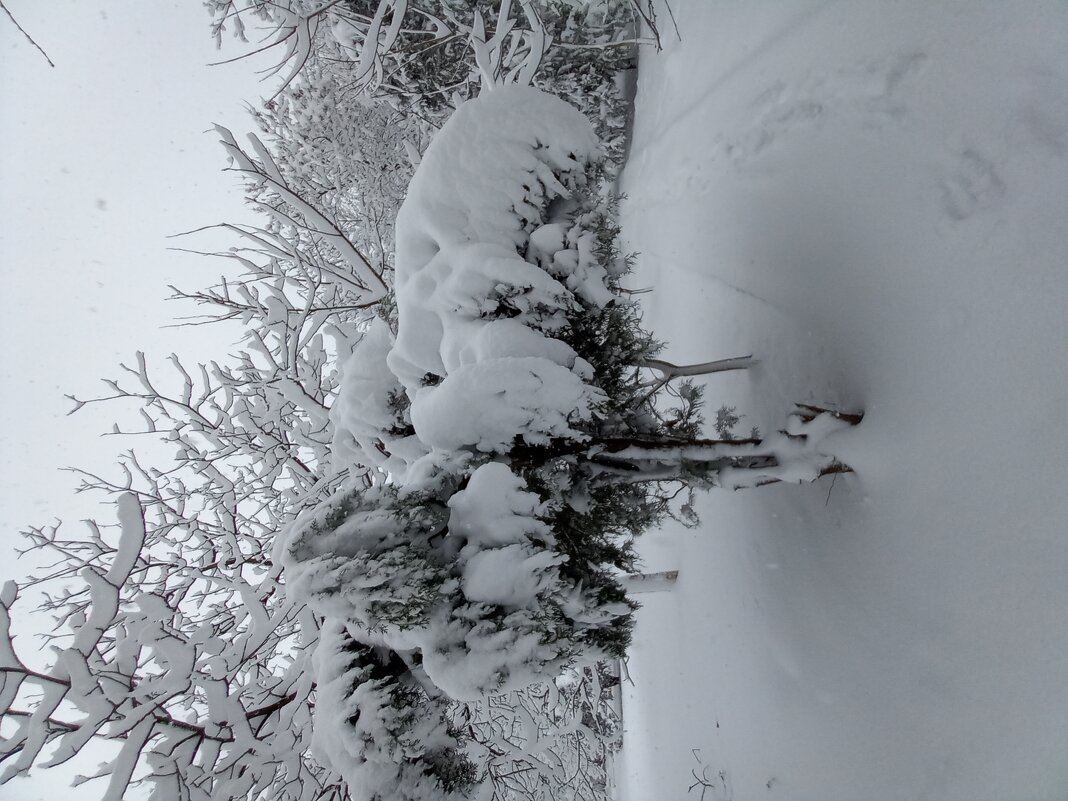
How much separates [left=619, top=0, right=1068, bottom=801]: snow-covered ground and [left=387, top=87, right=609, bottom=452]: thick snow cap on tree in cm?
188

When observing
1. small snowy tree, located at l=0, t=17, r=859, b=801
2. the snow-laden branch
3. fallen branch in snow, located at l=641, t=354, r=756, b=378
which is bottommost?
small snowy tree, located at l=0, t=17, r=859, b=801

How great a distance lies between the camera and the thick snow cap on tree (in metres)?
2.58

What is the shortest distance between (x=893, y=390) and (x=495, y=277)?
2483 mm

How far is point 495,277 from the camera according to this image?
8.57 ft

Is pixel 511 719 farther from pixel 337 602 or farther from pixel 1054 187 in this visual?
pixel 1054 187

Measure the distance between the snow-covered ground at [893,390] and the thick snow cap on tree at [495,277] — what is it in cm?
188

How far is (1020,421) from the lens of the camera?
2572mm

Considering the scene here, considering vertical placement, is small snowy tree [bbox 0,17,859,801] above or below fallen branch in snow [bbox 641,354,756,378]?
below

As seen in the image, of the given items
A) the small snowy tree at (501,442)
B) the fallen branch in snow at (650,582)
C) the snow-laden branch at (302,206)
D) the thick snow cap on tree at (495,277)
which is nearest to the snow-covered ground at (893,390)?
the fallen branch in snow at (650,582)

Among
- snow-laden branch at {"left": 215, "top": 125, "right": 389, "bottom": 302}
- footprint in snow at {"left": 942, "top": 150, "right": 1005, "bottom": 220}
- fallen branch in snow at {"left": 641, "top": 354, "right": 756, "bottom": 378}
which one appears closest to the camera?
footprint in snow at {"left": 942, "top": 150, "right": 1005, "bottom": 220}

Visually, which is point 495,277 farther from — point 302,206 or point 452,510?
point 302,206

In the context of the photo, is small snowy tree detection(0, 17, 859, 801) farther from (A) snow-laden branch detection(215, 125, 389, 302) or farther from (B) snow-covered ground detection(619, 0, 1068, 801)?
(B) snow-covered ground detection(619, 0, 1068, 801)

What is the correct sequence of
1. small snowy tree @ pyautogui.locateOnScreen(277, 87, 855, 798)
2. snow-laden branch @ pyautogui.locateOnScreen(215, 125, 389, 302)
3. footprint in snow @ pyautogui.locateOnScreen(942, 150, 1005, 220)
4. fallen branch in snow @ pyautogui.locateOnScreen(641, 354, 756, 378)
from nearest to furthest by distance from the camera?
small snowy tree @ pyautogui.locateOnScreen(277, 87, 855, 798), footprint in snow @ pyautogui.locateOnScreen(942, 150, 1005, 220), fallen branch in snow @ pyautogui.locateOnScreen(641, 354, 756, 378), snow-laden branch @ pyautogui.locateOnScreen(215, 125, 389, 302)

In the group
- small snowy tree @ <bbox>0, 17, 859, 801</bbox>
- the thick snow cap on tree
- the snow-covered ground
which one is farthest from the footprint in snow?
the thick snow cap on tree
